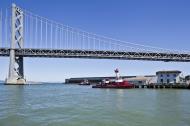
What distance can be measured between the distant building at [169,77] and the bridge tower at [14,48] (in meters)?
29.6

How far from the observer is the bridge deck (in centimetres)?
8412

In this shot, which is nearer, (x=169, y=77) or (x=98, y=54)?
(x=169, y=77)

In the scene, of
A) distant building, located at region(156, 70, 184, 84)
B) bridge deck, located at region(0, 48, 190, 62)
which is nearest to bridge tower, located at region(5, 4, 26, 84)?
bridge deck, located at region(0, 48, 190, 62)

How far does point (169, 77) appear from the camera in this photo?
82562 mm

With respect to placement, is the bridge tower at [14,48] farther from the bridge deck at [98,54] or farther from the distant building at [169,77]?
the distant building at [169,77]

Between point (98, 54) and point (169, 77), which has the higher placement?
point (98, 54)

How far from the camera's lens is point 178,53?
295 feet

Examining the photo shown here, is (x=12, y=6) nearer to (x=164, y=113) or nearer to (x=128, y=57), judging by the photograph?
(x=128, y=57)

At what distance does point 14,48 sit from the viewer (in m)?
82.4

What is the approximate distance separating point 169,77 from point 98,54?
16741 millimetres

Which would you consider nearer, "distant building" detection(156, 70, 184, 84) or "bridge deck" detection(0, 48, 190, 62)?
"distant building" detection(156, 70, 184, 84)

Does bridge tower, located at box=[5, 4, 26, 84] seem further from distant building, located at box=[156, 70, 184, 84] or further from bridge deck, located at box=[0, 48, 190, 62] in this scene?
distant building, located at box=[156, 70, 184, 84]

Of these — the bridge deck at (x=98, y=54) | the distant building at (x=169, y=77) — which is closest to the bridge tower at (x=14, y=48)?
the bridge deck at (x=98, y=54)

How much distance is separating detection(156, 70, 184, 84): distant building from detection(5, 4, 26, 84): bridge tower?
29609 millimetres
